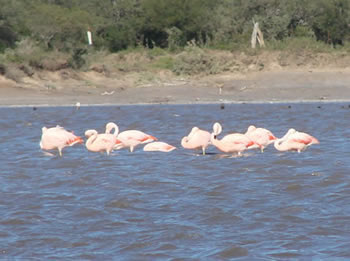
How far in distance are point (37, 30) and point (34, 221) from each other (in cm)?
2362

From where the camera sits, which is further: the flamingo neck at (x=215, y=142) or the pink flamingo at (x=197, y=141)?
the pink flamingo at (x=197, y=141)

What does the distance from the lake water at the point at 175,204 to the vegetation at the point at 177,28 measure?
1393cm

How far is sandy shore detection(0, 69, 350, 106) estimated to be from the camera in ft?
78.5

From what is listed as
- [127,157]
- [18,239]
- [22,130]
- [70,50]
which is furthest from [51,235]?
[70,50]

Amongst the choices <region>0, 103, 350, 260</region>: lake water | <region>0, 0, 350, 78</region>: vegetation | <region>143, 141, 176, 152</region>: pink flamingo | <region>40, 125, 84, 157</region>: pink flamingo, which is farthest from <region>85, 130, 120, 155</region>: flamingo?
<region>0, 0, 350, 78</region>: vegetation

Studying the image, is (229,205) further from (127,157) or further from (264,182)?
(127,157)

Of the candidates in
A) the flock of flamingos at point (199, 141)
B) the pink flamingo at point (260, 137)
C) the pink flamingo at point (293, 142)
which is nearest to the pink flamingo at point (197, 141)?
the flock of flamingos at point (199, 141)

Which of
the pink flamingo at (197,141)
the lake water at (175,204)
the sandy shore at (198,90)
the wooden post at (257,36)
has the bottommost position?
the lake water at (175,204)

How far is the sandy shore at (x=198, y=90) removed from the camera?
23922 mm

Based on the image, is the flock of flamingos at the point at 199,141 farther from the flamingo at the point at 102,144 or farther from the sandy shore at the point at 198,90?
the sandy shore at the point at 198,90

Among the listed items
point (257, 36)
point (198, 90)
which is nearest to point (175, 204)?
point (198, 90)

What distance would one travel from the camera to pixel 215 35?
32500mm

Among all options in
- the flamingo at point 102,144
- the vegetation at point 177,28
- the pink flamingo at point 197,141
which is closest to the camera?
the pink flamingo at point 197,141

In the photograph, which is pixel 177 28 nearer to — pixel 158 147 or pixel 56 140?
pixel 158 147
